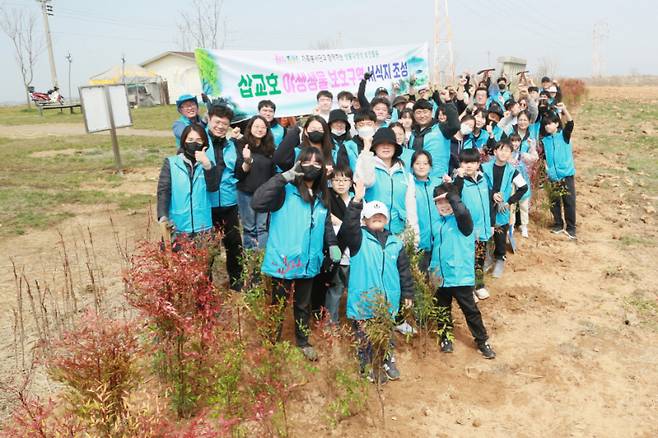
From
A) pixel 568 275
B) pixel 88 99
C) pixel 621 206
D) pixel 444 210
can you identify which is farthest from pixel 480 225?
pixel 88 99

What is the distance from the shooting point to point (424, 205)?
445 cm

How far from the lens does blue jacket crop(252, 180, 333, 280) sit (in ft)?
12.1

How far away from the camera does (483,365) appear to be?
4.16 m

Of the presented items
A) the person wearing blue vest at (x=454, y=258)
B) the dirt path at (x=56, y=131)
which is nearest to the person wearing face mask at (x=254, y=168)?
the person wearing blue vest at (x=454, y=258)

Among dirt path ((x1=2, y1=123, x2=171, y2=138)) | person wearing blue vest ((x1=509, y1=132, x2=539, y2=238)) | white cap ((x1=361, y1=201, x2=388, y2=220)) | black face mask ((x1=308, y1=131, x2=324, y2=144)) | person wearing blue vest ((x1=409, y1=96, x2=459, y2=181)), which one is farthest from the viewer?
dirt path ((x1=2, y1=123, x2=171, y2=138))

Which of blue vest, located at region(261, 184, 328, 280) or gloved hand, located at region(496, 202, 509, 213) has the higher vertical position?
blue vest, located at region(261, 184, 328, 280)

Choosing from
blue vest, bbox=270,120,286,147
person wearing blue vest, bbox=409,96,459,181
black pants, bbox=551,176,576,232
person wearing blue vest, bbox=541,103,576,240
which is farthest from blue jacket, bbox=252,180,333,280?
black pants, bbox=551,176,576,232

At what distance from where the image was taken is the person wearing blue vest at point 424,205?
175 inches

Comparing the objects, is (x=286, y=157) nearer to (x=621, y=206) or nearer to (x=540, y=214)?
(x=540, y=214)

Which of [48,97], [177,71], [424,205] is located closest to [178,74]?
[177,71]

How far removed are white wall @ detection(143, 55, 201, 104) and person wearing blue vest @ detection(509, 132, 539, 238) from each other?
3494 cm

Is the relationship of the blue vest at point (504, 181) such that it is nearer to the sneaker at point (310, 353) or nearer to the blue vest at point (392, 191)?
the blue vest at point (392, 191)

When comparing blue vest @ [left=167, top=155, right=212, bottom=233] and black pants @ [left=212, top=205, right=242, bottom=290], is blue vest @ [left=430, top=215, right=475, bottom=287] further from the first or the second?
blue vest @ [left=167, top=155, right=212, bottom=233]

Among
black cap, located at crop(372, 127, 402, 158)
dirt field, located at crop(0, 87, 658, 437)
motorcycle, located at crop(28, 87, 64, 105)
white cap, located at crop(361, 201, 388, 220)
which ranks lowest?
dirt field, located at crop(0, 87, 658, 437)
